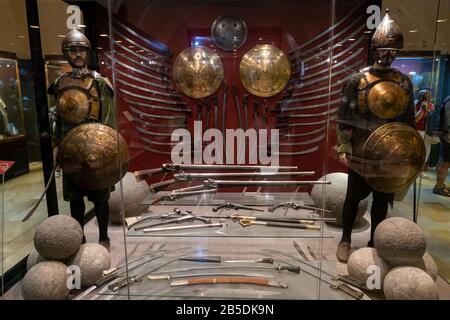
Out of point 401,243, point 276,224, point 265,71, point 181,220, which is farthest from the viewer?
point 265,71

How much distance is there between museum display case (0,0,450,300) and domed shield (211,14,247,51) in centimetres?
1

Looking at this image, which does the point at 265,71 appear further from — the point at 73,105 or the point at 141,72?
the point at 73,105

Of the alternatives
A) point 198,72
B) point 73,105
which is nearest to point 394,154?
point 198,72

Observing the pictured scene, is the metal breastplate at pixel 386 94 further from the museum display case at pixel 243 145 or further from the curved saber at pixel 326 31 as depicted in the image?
the curved saber at pixel 326 31

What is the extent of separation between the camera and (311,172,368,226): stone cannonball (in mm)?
3633

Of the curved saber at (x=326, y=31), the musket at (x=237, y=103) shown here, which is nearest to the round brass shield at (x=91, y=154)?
the musket at (x=237, y=103)

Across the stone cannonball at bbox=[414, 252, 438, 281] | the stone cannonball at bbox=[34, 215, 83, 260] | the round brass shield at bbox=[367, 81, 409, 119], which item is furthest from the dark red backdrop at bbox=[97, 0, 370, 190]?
the stone cannonball at bbox=[414, 252, 438, 281]

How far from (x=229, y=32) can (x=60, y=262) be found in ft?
9.21

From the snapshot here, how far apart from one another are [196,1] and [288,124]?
1.69 m

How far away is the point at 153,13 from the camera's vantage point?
368 cm

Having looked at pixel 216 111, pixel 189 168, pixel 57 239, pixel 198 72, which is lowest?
pixel 57 239

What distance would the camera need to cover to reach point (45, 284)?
2.43 m

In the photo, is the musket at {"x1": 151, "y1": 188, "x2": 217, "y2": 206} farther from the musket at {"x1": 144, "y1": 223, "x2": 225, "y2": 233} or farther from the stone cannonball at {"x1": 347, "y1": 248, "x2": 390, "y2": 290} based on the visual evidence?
→ the stone cannonball at {"x1": 347, "y1": 248, "x2": 390, "y2": 290}

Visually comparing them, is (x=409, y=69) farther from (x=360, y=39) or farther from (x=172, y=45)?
(x=172, y=45)
